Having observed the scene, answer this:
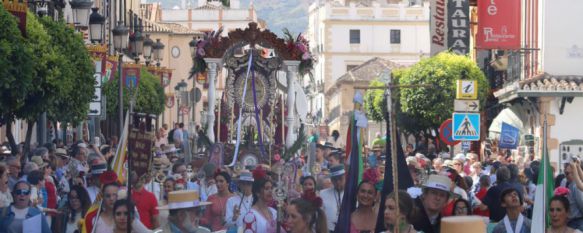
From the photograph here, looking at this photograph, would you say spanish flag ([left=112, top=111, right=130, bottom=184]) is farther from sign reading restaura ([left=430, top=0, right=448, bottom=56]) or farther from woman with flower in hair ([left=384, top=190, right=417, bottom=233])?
sign reading restaura ([left=430, top=0, right=448, bottom=56])

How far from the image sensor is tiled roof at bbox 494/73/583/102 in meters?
43.2

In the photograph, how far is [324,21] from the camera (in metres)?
130

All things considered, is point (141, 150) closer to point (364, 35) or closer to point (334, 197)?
point (334, 197)

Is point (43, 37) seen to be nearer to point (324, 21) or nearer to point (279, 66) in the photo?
point (279, 66)

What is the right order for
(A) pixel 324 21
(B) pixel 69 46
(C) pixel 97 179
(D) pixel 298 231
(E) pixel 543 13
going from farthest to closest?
1. (A) pixel 324 21
2. (E) pixel 543 13
3. (B) pixel 69 46
4. (C) pixel 97 179
5. (D) pixel 298 231

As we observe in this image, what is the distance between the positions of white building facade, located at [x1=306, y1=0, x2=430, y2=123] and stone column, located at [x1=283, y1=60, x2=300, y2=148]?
9308cm

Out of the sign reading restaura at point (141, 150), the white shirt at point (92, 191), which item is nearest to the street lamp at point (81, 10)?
the white shirt at point (92, 191)

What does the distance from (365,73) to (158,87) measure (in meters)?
59.8

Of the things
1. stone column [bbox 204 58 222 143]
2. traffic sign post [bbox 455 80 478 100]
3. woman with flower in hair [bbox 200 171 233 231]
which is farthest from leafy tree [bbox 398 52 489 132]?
woman with flower in hair [bbox 200 171 233 231]

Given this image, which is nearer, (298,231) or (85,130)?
(298,231)

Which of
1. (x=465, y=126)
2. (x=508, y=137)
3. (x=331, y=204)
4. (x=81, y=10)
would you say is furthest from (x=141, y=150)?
(x=508, y=137)

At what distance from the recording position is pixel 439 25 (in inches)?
2223

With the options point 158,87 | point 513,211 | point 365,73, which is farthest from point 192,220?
point 365,73

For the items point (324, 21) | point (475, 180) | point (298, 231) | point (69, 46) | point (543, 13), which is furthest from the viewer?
point (324, 21)
